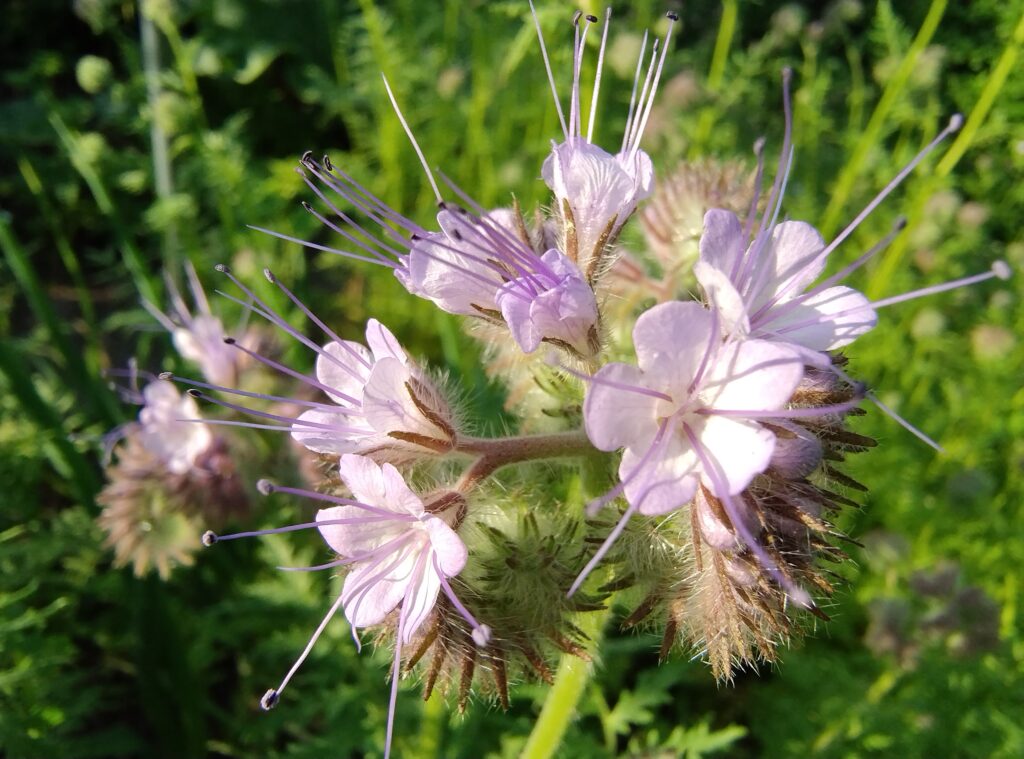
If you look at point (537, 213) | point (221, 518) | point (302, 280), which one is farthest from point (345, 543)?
point (302, 280)

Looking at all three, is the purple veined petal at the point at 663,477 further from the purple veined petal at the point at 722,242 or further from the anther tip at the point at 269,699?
the anther tip at the point at 269,699

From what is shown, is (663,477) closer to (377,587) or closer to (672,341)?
(672,341)

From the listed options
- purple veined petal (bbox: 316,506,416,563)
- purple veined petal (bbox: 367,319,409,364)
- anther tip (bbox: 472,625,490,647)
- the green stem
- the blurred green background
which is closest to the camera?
anther tip (bbox: 472,625,490,647)

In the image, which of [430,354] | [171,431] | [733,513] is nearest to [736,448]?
[733,513]

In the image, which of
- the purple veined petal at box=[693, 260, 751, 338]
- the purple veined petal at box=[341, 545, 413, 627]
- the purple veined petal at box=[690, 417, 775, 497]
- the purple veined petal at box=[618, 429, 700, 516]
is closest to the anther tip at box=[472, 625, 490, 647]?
Answer: the purple veined petal at box=[341, 545, 413, 627]

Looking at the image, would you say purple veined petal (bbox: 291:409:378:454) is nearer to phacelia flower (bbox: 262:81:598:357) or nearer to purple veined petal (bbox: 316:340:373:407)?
purple veined petal (bbox: 316:340:373:407)

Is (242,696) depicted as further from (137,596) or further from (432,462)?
(432,462)

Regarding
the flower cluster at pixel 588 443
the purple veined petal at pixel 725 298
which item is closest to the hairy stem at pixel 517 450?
the flower cluster at pixel 588 443

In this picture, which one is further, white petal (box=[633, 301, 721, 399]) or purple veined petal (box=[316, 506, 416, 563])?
purple veined petal (box=[316, 506, 416, 563])
